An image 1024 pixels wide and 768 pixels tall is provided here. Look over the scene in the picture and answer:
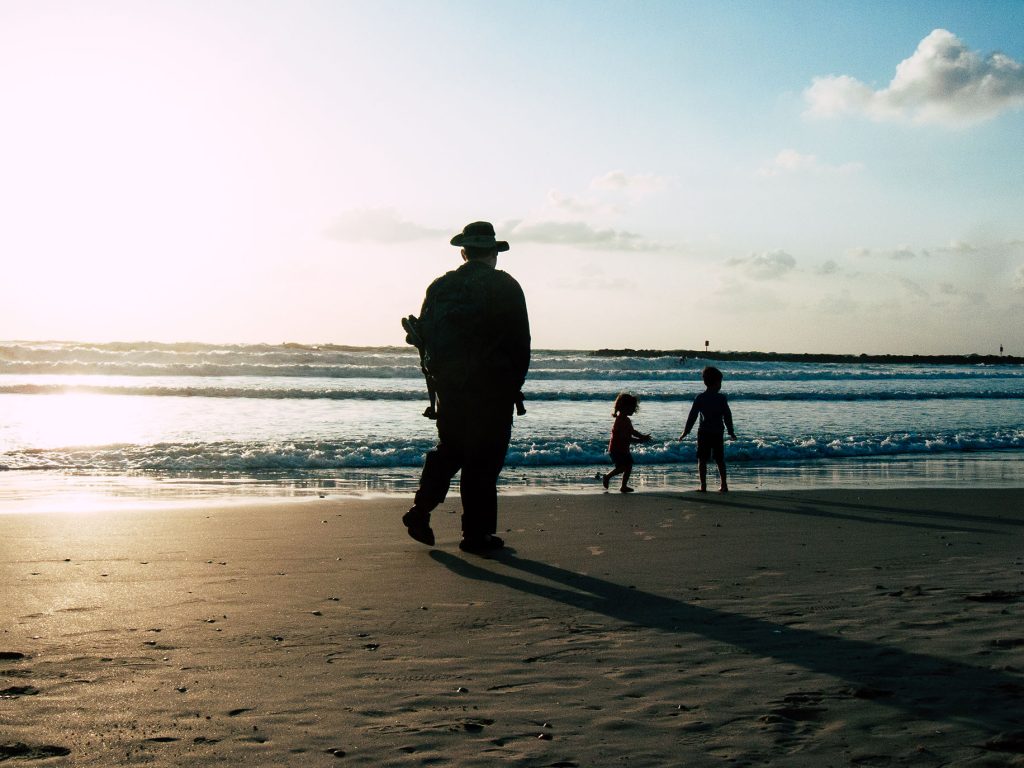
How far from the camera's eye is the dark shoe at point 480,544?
649 cm

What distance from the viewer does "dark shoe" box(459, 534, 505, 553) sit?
649cm

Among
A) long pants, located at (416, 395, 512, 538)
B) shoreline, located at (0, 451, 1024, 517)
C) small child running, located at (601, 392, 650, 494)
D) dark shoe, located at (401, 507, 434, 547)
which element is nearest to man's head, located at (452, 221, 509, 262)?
long pants, located at (416, 395, 512, 538)

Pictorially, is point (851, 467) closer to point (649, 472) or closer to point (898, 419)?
point (649, 472)

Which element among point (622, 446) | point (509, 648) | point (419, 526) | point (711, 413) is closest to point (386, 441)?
point (622, 446)

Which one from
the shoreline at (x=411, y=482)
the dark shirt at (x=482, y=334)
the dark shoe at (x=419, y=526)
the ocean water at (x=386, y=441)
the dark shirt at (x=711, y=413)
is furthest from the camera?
the ocean water at (x=386, y=441)

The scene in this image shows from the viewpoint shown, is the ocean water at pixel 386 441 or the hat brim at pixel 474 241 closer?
the hat brim at pixel 474 241

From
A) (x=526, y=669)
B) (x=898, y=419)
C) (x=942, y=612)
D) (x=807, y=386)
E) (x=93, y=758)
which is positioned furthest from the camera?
(x=807, y=386)

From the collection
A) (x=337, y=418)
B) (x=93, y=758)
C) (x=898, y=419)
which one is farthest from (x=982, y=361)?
(x=93, y=758)

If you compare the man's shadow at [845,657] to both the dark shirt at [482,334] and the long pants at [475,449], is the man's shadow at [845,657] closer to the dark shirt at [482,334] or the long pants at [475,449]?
the long pants at [475,449]

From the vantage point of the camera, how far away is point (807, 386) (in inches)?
1529

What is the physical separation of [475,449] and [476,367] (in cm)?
53

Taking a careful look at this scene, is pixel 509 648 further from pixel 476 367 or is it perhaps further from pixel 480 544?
pixel 476 367

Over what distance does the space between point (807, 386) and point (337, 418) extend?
2378cm

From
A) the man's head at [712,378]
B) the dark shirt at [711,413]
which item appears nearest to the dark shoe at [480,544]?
→ the dark shirt at [711,413]
